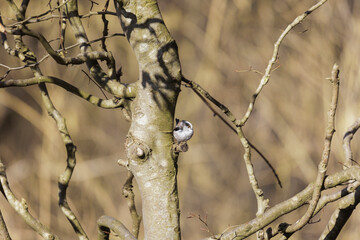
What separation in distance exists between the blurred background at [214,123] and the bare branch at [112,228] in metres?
2.51

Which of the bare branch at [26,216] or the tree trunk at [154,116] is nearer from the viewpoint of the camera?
the tree trunk at [154,116]

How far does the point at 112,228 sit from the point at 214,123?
2803 mm

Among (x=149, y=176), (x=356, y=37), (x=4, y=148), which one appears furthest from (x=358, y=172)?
(x=4, y=148)

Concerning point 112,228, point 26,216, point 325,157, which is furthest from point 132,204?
point 325,157

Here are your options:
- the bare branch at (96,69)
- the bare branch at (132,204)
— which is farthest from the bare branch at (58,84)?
the bare branch at (132,204)

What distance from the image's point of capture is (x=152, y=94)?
1.05 metres

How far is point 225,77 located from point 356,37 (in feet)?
3.02

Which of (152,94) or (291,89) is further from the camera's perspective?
(291,89)

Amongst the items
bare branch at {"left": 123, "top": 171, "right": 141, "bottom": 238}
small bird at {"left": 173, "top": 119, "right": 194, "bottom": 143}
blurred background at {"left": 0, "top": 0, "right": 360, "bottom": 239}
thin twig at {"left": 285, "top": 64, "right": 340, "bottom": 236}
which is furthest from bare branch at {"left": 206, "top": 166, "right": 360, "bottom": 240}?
blurred background at {"left": 0, "top": 0, "right": 360, "bottom": 239}

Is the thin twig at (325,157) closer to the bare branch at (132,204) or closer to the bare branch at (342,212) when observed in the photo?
the bare branch at (342,212)

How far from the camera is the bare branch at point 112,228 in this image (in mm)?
1132

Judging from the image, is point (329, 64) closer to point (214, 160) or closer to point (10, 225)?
point (214, 160)

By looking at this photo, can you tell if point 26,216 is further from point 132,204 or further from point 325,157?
point 325,157

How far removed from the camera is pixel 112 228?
1.17 meters
